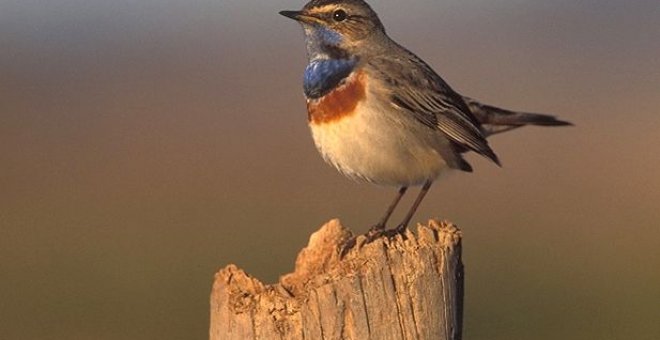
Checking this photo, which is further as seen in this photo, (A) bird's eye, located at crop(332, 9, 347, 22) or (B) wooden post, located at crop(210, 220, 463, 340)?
(A) bird's eye, located at crop(332, 9, 347, 22)

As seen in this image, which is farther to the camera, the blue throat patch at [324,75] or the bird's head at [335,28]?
the bird's head at [335,28]

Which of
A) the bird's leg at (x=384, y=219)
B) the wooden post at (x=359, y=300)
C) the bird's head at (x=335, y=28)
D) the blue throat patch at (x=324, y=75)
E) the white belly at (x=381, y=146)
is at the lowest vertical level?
the wooden post at (x=359, y=300)

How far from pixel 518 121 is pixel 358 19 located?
1.28m

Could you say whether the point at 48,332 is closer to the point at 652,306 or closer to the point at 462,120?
the point at 652,306

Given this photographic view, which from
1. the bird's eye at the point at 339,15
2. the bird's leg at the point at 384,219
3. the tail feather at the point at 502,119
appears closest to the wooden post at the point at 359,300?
the bird's leg at the point at 384,219

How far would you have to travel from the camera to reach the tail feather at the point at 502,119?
381 inches

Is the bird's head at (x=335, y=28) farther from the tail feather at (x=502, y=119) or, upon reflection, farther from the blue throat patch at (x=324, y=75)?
the tail feather at (x=502, y=119)

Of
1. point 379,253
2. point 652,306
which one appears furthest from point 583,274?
point 379,253

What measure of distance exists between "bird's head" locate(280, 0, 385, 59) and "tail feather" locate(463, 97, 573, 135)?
88 cm

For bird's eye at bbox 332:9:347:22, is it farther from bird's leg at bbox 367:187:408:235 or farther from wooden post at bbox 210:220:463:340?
wooden post at bbox 210:220:463:340

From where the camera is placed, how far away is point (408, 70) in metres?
9.09

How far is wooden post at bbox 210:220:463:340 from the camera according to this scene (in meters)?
5.91

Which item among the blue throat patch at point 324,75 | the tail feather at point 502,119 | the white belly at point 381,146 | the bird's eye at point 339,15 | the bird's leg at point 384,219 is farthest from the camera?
the tail feather at point 502,119

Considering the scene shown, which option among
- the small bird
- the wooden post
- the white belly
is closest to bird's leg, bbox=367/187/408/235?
the small bird
